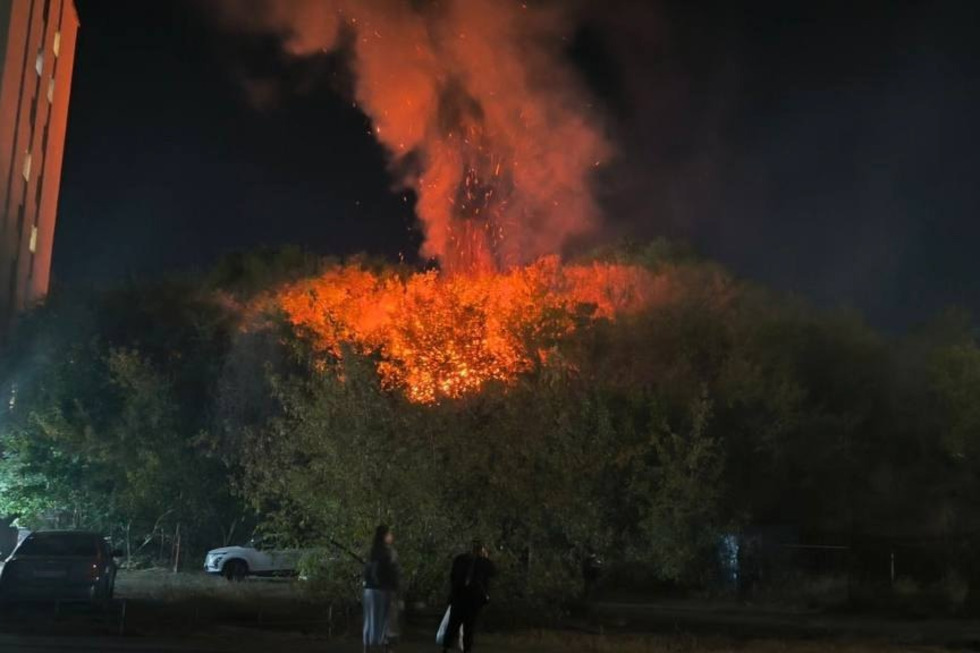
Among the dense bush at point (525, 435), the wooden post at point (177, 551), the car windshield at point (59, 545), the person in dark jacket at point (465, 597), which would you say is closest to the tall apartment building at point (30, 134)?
the dense bush at point (525, 435)

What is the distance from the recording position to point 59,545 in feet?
59.1

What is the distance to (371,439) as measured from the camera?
653 inches

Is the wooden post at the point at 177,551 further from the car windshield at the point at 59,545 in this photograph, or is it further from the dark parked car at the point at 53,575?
the dark parked car at the point at 53,575

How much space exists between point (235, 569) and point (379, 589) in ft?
54.8

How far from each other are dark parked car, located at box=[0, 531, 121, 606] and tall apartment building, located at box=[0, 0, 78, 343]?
25.0m

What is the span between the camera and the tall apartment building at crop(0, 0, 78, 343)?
38875 mm

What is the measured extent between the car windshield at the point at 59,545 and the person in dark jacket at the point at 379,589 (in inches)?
292

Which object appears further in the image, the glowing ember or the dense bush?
the glowing ember

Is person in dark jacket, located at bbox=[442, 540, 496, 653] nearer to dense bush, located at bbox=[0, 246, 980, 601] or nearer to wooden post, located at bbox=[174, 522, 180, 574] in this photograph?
dense bush, located at bbox=[0, 246, 980, 601]

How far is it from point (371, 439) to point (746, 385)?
17549 mm

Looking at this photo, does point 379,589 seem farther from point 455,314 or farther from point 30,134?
point 30,134

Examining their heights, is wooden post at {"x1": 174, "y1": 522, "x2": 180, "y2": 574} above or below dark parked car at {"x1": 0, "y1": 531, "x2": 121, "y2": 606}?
above

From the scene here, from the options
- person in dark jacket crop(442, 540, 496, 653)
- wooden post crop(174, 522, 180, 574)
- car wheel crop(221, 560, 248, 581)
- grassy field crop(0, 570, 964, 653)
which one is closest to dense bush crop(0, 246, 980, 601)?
wooden post crop(174, 522, 180, 574)

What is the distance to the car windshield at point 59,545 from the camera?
17.8 meters
